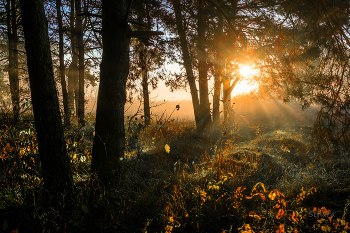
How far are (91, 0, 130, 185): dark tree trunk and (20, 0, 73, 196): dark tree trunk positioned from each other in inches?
31.7

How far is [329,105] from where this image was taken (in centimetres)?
324

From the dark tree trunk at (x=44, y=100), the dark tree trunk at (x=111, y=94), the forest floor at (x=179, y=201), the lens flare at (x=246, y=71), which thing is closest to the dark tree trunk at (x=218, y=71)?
the lens flare at (x=246, y=71)

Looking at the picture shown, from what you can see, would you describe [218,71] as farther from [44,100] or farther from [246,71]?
[44,100]

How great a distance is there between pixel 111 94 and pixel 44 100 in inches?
43.8

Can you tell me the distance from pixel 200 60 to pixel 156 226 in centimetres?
706

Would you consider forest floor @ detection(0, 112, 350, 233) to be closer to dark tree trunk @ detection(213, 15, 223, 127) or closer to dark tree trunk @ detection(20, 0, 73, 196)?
dark tree trunk @ detection(20, 0, 73, 196)

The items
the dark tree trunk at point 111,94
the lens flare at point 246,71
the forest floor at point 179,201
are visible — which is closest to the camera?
the forest floor at point 179,201

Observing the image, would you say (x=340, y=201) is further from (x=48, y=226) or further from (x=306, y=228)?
(x=48, y=226)

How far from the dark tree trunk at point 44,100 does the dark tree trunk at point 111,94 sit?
2.64 feet

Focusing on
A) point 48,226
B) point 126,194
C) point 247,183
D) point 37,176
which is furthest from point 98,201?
point 247,183

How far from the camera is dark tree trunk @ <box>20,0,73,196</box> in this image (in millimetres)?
2395

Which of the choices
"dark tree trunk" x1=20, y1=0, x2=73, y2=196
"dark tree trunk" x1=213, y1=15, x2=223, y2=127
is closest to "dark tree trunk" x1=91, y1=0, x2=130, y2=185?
"dark tree trunk" x1=20, y1=0, x2=73, y2=196

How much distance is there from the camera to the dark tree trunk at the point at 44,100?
7.86ft

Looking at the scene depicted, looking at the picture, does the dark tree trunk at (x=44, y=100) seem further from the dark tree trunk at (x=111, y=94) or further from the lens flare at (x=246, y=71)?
the lens flare at (x=246, y=71)
